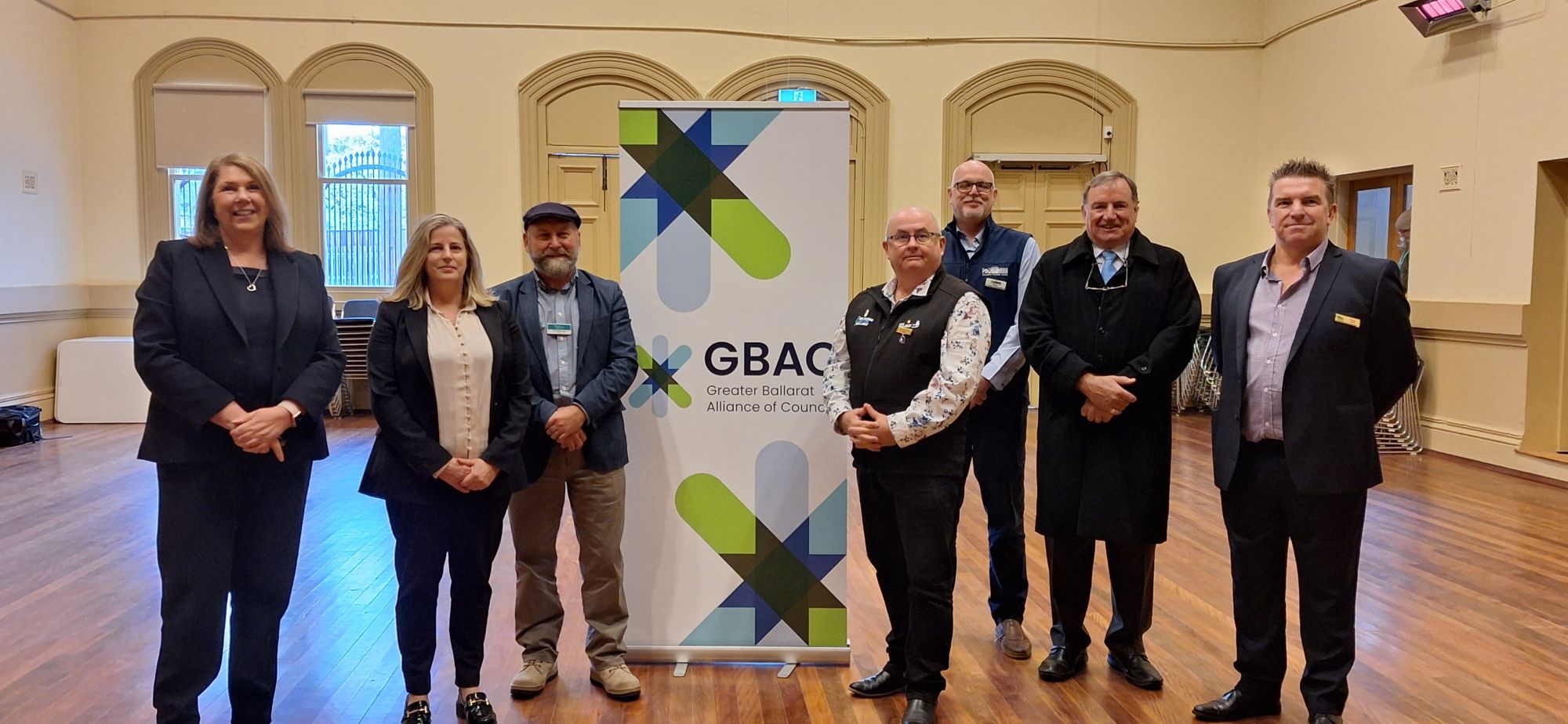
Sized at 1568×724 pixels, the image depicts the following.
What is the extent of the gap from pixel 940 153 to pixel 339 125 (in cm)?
557

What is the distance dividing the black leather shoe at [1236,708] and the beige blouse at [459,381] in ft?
6.85

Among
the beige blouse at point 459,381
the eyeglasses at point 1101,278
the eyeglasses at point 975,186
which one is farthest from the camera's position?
the eyeglasses at point 975,186

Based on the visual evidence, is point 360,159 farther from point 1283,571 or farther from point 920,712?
point 1283,571

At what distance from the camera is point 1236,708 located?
2719 mm

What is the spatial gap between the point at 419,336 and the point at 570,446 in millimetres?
509

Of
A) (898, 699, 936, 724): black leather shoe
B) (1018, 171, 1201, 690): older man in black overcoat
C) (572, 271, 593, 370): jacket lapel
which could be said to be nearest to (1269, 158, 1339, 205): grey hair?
(1018, 171, 1201, 690): older man in black overcoat

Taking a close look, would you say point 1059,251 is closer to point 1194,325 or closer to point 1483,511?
point 1194,325

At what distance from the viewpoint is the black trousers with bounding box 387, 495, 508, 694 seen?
2500mm

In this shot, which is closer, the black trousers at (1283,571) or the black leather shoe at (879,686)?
the black trousers at (1283,571)

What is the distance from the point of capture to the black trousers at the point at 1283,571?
2539mm

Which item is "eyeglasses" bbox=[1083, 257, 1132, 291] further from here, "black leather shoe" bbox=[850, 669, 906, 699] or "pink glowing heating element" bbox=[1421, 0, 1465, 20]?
"pink glowing heating element" bbox=[1421, 0, 1465, 20]

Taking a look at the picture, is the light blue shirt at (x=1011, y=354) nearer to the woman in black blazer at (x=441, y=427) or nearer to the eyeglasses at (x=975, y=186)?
the eyeglasses at (x=975, y=186)

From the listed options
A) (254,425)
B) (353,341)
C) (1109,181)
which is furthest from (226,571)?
(353,341)

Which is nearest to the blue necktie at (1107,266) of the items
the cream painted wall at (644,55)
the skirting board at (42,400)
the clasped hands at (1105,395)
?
the clasped hands at (1105,395)
